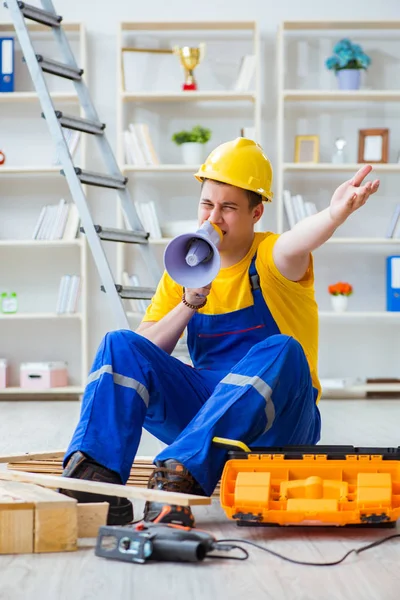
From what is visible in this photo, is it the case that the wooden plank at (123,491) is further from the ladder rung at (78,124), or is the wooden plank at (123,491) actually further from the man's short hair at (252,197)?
the ladder rung at (78,124)

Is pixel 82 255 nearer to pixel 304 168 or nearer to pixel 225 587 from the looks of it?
pixel 304 168

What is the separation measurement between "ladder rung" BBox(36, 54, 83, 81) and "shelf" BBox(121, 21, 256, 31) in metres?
1.90

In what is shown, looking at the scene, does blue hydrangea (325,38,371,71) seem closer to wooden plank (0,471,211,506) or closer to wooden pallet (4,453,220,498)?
wooden pallet (4,453,220,498)

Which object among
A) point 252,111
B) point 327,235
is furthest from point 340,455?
point 252,111

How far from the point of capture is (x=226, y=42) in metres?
6.05

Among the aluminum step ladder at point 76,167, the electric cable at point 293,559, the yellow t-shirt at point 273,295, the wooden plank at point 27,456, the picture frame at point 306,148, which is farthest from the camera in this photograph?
the picture frame at point 306,148

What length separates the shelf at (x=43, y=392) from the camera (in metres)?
5.68

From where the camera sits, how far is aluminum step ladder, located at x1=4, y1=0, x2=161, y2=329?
3.55 meters

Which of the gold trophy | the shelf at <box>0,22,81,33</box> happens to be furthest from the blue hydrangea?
the shelf at <box>0,22,81,33</box>

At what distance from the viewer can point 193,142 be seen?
19.0 feet

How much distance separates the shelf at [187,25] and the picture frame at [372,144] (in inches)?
39.3

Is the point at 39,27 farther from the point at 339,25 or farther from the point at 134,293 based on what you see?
the point at 134,293

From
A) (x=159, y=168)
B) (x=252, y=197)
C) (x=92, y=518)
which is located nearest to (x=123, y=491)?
(x=92, y=518)

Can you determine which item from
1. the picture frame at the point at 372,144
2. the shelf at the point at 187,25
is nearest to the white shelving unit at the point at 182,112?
the shelf at the point at 187,25
